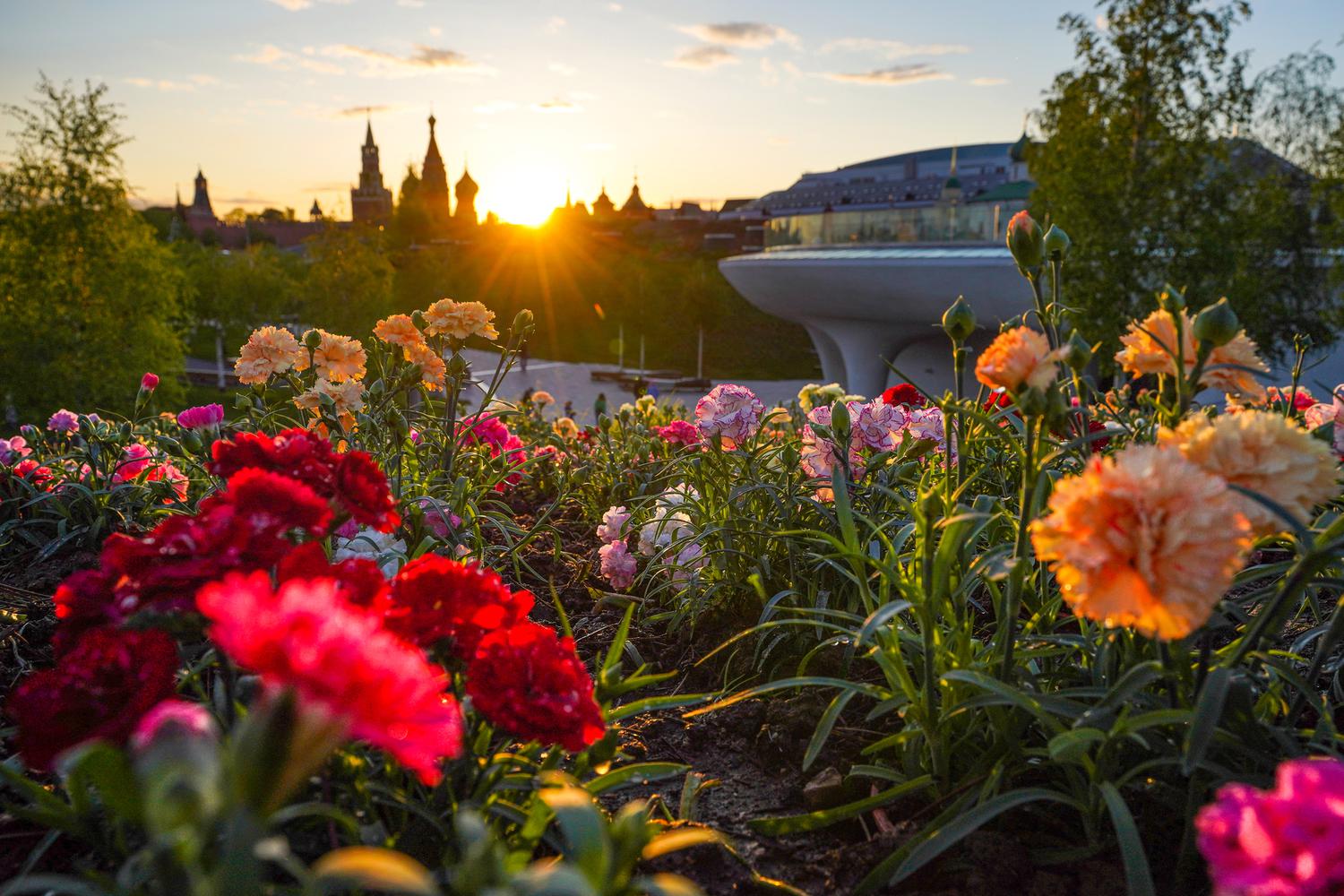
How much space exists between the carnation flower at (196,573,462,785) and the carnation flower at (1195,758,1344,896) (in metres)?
0.61

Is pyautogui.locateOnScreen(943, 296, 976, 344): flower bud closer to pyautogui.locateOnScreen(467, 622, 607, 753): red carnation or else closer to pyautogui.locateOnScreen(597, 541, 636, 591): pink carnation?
pyautogui.locateOnScreen(467, 622, 607, 753): red carnation

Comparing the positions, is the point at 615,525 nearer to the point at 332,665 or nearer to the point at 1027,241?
the point at 1027,241

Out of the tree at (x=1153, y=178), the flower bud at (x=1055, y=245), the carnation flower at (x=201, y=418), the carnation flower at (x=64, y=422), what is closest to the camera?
the flower bud at (x=1055, y=245)

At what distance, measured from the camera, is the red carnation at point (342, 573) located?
3.66 ft

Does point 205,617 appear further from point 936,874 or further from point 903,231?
point 903,231

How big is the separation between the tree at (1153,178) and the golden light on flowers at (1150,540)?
35.3ft

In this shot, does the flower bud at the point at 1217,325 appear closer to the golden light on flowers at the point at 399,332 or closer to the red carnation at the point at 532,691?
the red carnation at the point at 532,691

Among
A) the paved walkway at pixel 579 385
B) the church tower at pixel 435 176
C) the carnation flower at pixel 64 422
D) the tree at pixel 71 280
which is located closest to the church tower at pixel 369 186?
the church tower at pixel 435 176

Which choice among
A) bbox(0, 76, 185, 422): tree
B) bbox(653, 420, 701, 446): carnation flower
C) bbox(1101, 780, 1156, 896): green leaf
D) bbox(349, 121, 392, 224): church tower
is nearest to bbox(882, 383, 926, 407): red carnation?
bbox(653, 420, 701, 446): carnation flower

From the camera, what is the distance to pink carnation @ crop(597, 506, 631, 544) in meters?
2.77

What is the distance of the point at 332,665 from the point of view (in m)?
0.66

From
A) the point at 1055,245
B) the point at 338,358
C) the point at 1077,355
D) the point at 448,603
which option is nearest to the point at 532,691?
the point at 448,603

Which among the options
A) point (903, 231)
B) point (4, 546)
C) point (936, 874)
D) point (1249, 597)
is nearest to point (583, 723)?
point (936, 874)

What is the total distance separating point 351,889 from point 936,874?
83cm
